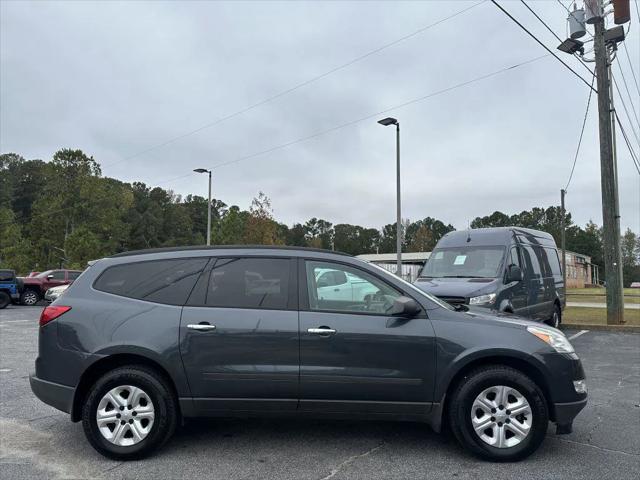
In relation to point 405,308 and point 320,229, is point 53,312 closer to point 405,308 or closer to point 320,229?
point 405,308

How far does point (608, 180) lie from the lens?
13.1 meters

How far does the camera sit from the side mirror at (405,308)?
4.07 meters

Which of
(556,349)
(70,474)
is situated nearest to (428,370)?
(556,349)

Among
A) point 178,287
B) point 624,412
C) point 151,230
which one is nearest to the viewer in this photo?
point 178,287

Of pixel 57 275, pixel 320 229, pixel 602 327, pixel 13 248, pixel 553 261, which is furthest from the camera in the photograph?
pixel 320 229

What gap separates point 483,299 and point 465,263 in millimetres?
1530

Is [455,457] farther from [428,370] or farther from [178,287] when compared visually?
[178,287]

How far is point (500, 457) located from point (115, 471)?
9.82 ft

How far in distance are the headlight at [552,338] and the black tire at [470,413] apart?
1.18 feet

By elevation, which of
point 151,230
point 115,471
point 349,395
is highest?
point 151,230

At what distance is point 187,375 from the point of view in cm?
409

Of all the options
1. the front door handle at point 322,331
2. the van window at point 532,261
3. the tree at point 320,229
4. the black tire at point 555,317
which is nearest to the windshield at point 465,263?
the van window at point 532,261

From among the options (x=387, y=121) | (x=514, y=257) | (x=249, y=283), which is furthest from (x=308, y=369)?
(x=387, y=121)

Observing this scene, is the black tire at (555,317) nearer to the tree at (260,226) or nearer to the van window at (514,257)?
the van window at (514,257)
